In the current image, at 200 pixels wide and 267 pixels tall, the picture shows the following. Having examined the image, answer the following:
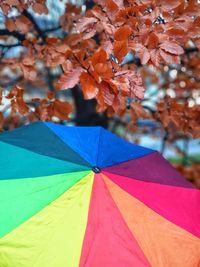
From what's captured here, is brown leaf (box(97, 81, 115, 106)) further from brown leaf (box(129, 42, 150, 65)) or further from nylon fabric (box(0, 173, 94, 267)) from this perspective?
nylon fabric (box(0, 173, 94, 267))

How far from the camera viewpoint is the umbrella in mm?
1641

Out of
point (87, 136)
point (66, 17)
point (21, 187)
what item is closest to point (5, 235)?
point (21, 187)

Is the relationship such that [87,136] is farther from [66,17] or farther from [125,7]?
[66,17]

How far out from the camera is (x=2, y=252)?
157 centimetres

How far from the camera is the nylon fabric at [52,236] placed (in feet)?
5.17

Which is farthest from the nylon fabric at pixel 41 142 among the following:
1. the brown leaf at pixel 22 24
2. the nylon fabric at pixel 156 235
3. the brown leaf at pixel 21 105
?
the brown leaf at pixel 22 24

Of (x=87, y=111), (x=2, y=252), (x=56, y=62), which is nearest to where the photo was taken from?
(x=2, y=252)

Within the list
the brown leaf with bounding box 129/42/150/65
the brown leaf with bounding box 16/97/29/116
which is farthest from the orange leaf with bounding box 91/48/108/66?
the brown leaf with bounding box 16/97/29/116

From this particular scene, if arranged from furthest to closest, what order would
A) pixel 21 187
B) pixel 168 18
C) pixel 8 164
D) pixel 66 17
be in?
pixel 66 17
pixel 168 18
pixel 8 164
pixel 21 187

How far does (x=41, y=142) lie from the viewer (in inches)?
86.3

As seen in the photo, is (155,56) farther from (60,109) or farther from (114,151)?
(60,109)

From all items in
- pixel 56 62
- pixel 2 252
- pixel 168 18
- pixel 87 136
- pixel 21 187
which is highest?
pixel 168 18

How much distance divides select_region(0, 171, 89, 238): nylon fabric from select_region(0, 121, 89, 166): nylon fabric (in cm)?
16

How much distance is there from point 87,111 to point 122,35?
297 centimetres
